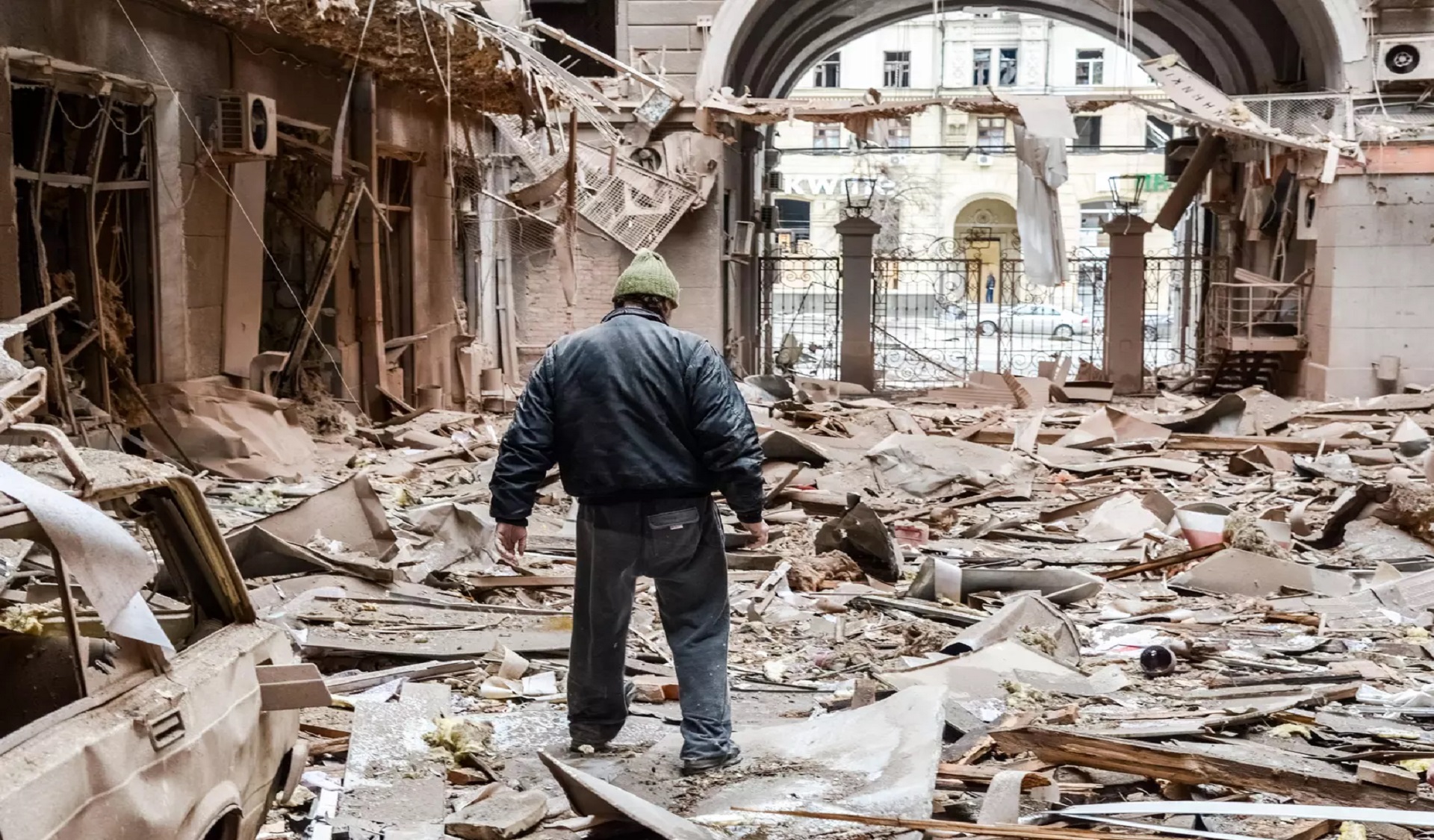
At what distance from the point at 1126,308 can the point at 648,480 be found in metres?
19.0

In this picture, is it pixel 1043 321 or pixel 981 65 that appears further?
pixel 981 65

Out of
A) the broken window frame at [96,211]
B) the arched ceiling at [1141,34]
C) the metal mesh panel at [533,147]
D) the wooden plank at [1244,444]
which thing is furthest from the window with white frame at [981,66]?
the broken window frame at [96,211]

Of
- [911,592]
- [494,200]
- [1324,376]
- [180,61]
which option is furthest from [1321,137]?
[180,61]

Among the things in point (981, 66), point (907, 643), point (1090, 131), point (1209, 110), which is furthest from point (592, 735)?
point (1090, 131)

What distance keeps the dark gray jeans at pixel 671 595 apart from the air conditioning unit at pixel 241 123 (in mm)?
7530

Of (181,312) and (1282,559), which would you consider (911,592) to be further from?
(181,312)

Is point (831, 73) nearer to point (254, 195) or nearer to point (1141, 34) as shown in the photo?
point (1141, 34)

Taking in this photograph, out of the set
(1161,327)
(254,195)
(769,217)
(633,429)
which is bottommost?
(1161,327)

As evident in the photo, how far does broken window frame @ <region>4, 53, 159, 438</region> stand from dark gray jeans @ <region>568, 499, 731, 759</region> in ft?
19.0

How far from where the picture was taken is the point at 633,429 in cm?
517

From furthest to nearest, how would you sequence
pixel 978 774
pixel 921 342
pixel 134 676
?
pixel 921 342 < pixel 978 774 < pixel 134 676

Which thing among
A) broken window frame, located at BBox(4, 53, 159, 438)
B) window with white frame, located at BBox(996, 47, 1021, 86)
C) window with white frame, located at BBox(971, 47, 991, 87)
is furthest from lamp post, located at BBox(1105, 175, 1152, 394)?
window with white frame, located at BBox(996, 47, 1021, 86)

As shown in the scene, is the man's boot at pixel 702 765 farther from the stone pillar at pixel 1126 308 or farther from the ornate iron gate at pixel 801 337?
the stone pillar at pixel 1126 308

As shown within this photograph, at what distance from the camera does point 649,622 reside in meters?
7.95
